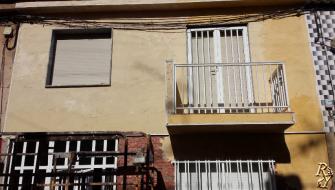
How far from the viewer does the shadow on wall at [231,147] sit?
845cm

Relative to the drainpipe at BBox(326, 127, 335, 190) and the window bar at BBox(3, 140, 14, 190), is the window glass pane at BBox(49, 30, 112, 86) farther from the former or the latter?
the drainpipe at BBox(326, 127, 335, 190)

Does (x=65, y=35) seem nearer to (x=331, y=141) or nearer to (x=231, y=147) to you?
(x=231, y=147)

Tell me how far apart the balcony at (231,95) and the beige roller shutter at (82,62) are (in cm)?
185

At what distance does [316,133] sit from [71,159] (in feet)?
17.1

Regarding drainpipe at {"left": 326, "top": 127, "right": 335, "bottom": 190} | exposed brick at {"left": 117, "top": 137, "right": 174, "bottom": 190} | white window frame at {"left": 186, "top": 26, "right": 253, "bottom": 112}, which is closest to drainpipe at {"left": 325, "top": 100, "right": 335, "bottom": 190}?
drainpipe at {"left": 326, "top": 127, "right": 335, "bottom": 190}

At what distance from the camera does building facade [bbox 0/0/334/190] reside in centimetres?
831

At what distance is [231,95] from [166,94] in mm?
1523

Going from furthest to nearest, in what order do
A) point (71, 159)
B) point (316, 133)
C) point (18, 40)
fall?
point (18, 40) < point (316, 133) < point (71, 159)

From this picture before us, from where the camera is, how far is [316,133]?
8.49 m

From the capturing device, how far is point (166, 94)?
9.03 metres

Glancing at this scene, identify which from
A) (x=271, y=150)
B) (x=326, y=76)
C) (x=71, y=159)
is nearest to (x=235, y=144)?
(x=271, y=150)

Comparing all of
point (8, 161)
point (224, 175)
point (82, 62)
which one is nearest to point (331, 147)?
point (224, 175)

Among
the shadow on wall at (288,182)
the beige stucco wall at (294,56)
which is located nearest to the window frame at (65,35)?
the beige stucco wall at (294,56)

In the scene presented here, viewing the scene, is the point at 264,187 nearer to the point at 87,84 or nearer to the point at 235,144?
the point at 235,144
